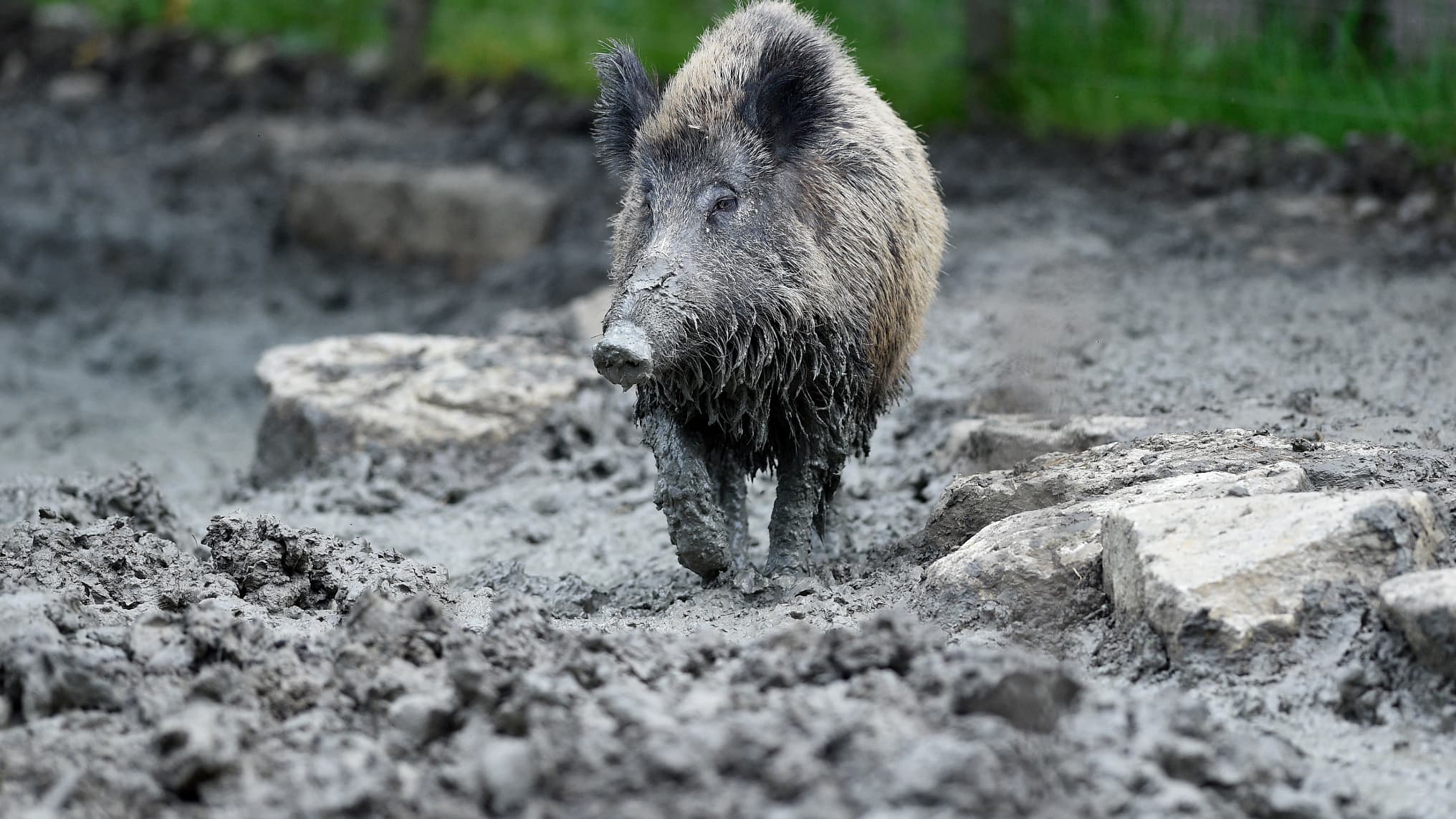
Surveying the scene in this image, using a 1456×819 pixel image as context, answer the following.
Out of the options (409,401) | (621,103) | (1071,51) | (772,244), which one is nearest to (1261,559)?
(772,244)

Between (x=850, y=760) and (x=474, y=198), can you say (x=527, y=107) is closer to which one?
(x=474, y=198)

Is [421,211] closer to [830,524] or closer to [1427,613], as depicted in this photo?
[830,524]

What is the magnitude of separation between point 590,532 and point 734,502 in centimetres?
89

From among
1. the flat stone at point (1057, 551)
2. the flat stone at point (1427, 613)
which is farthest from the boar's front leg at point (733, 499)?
the flat stone at point (1427, 613)

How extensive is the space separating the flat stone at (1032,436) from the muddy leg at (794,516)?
73 centimetres

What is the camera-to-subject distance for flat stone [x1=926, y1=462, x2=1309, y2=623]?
354 cm

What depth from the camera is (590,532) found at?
532cm

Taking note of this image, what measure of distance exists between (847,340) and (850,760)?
2.12m

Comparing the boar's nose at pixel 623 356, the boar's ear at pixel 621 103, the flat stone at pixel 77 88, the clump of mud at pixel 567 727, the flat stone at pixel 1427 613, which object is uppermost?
the boar's ear at pixel 621 103

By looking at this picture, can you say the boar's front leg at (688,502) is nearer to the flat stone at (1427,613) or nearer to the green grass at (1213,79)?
the flat stone at (1427,613)

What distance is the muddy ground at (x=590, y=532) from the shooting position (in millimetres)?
2455

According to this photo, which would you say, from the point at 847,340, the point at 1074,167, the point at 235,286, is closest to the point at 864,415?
the point at 847,340

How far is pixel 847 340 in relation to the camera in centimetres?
436

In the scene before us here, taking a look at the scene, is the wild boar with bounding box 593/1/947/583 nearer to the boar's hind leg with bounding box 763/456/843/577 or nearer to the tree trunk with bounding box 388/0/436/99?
the boar's hind leg with bounding box 763/456/843/577
